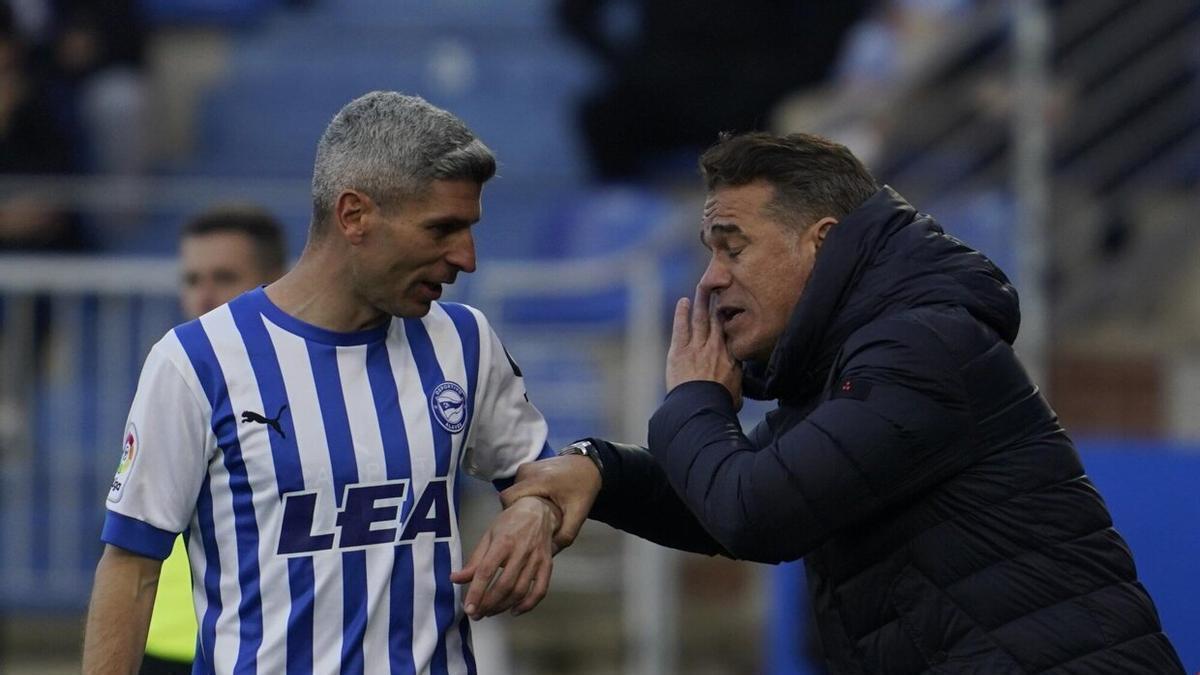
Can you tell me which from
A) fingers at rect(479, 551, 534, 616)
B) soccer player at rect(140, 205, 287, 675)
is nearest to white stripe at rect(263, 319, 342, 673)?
fingers at rect(479, 551, 534, 616)

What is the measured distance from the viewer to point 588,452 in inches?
131

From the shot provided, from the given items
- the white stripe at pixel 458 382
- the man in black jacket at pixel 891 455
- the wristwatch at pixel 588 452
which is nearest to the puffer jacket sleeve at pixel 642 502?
the wristwatch at pixel 588 452

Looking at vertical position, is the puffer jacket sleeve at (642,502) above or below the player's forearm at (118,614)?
above

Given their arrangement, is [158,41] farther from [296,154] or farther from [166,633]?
[166,633]

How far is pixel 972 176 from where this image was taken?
27.6ft

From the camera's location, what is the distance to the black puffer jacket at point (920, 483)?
2.85 meters

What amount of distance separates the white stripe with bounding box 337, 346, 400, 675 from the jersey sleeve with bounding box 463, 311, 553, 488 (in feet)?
0.90

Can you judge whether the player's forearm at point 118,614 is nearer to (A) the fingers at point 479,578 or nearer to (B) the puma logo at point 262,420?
(B) the puma logo at point 262,420

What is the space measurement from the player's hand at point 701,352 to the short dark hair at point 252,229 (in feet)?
4.90

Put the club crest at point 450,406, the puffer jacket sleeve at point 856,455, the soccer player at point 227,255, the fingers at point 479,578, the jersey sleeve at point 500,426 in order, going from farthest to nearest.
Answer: the soccer player at point 227,255, the jersey sleeve at point 500,426, the club crest at point 450,406, the fingers at point 479,578, the puffer jacket sleeve at point 856,455

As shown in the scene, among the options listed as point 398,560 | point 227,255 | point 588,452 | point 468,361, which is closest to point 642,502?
point 588,452

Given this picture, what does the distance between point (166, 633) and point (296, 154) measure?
720cm

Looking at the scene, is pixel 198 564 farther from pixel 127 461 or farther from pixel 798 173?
pixel 798 173

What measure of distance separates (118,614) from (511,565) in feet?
2.09
